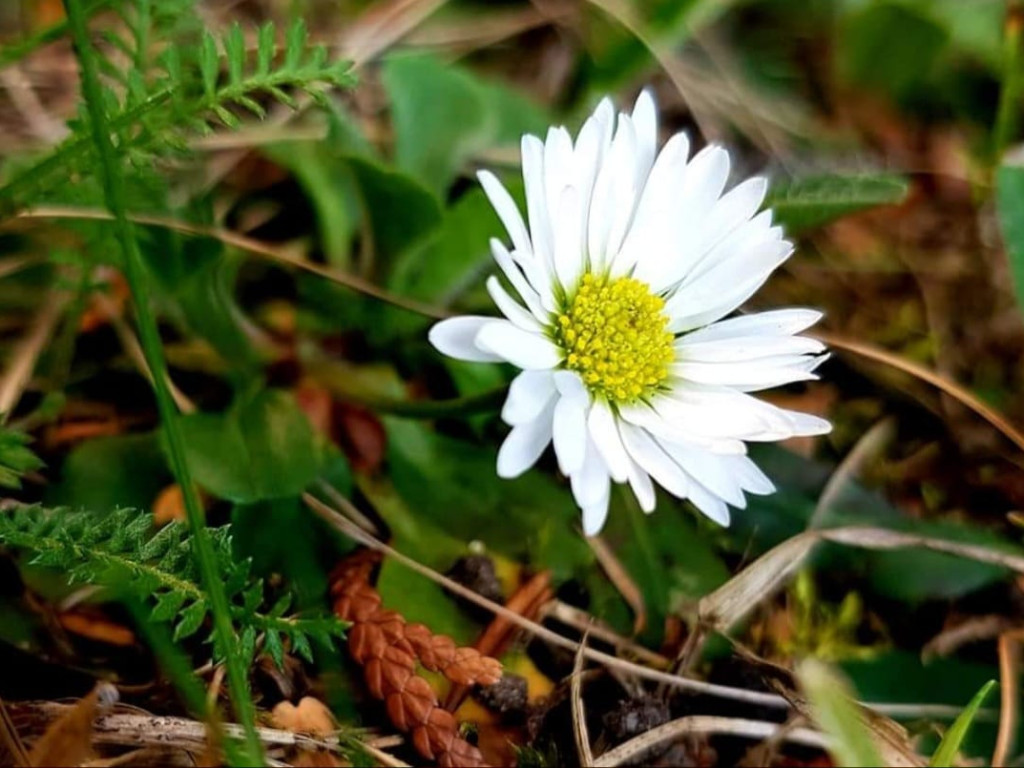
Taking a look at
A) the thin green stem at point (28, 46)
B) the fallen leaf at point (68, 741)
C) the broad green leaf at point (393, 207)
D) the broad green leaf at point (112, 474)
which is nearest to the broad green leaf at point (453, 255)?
the broad green leaf at point (393, 207)

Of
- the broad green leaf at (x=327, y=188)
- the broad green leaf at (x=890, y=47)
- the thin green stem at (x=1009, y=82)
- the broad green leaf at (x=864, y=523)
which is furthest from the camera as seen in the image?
the broad green leaf at (x=890, y=47)

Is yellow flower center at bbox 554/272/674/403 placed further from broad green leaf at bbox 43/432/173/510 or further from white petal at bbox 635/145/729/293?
broad green leaf at bbox 43/432/173/510

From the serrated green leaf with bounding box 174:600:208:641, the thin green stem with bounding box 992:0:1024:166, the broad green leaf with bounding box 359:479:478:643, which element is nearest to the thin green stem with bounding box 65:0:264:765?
the serrated green leaf with bounding box 174:600:208:641

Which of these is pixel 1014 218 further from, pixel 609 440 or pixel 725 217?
pixel 609 440

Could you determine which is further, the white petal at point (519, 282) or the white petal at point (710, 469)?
the white petal at point (710, 469)

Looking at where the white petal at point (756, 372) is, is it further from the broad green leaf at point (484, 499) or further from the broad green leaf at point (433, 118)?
the broad green leaf at point (433, 118)

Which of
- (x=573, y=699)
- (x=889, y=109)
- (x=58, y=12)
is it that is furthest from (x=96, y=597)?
(x=889, y=109)
